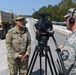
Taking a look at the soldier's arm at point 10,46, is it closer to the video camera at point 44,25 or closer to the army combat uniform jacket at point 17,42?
the army combat uniform jacket at point 17,42

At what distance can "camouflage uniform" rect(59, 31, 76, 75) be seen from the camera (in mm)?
3547

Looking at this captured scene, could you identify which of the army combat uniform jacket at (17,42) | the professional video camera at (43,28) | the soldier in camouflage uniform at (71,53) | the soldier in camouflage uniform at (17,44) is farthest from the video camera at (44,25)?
the army combat uniform jacket at (17,42)

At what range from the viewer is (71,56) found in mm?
3539

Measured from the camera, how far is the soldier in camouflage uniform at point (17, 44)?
6450 millimetres

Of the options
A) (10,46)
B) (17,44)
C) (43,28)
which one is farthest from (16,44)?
(43,28)

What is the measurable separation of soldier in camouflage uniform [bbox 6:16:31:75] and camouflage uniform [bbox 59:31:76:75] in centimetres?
280

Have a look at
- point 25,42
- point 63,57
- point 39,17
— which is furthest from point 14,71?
point 63,57

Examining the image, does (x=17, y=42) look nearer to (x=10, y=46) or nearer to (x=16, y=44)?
(x=16, y=44)

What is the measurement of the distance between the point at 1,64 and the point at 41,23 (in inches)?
272

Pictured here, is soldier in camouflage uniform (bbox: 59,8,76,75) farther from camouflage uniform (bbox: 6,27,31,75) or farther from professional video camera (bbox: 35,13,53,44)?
camouflage uniform (bbox: 6,27,31,75)

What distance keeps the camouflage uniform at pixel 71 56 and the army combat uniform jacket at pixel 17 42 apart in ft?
9.61

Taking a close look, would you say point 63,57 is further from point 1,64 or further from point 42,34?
point 1,64

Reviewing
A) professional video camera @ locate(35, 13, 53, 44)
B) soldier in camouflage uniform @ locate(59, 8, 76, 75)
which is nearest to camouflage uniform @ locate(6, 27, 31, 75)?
professional video camera @ locate(35, 13, 53, 44)

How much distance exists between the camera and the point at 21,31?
21.3ft
